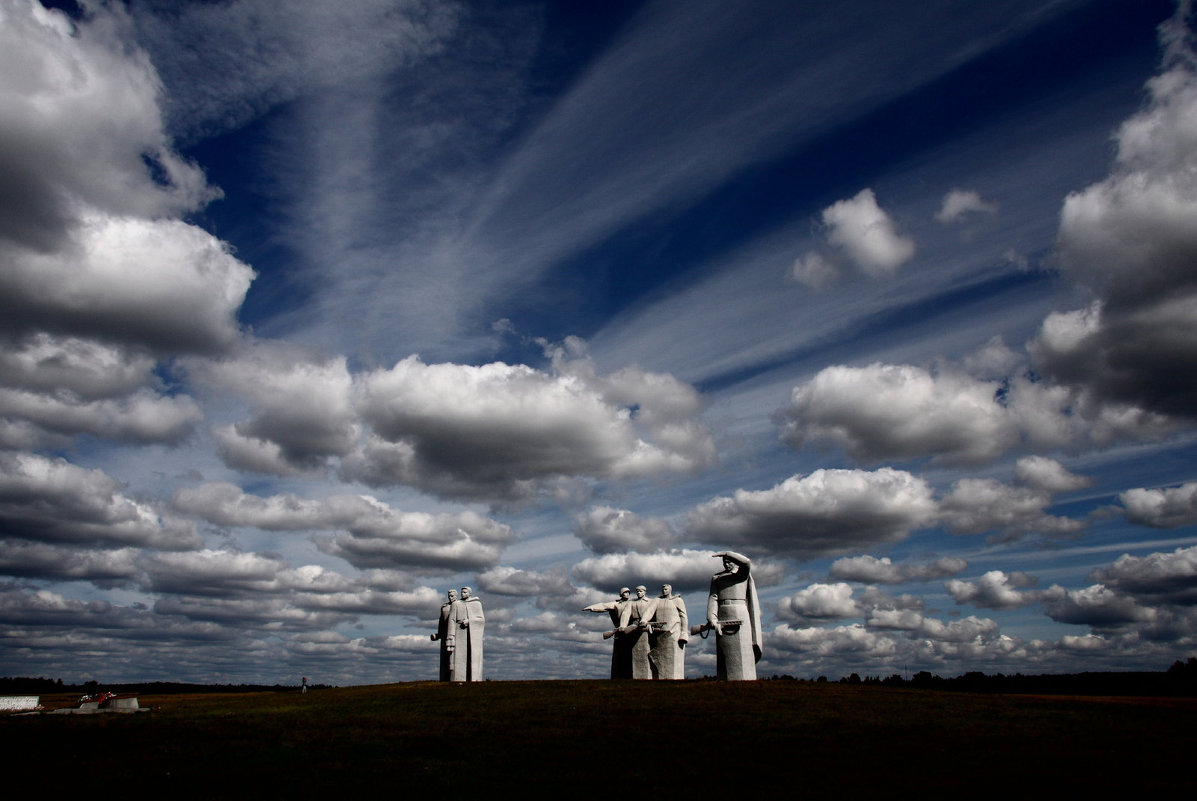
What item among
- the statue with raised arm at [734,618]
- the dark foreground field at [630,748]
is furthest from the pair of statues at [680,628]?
the dark foreground field at [630,748]

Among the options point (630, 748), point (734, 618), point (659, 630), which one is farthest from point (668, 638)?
point (630, 748)

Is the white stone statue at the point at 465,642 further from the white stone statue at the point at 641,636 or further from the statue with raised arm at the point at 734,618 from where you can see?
the statue with raised arm at the point at 734,618

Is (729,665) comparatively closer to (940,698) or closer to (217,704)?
(940,698)

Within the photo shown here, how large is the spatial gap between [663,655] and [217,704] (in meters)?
16.3

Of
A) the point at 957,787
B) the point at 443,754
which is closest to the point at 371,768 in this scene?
the point at 443,754

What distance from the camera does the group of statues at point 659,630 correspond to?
2831 centimetres

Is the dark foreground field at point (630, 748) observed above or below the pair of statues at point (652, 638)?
below

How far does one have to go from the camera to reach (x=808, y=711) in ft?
63.5

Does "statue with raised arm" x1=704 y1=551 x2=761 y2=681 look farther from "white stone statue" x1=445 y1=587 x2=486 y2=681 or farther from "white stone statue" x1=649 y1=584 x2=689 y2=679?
"white stone statue" x1=445 y1=587 x2=486 y2=681

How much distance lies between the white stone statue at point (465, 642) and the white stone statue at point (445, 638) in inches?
5.3

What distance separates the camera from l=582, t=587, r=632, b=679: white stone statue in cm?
3247

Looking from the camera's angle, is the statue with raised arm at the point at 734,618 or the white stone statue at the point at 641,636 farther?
the white stone statue at the point at 641,636

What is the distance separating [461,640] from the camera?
35.7 metres

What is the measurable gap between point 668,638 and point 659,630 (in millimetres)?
474
